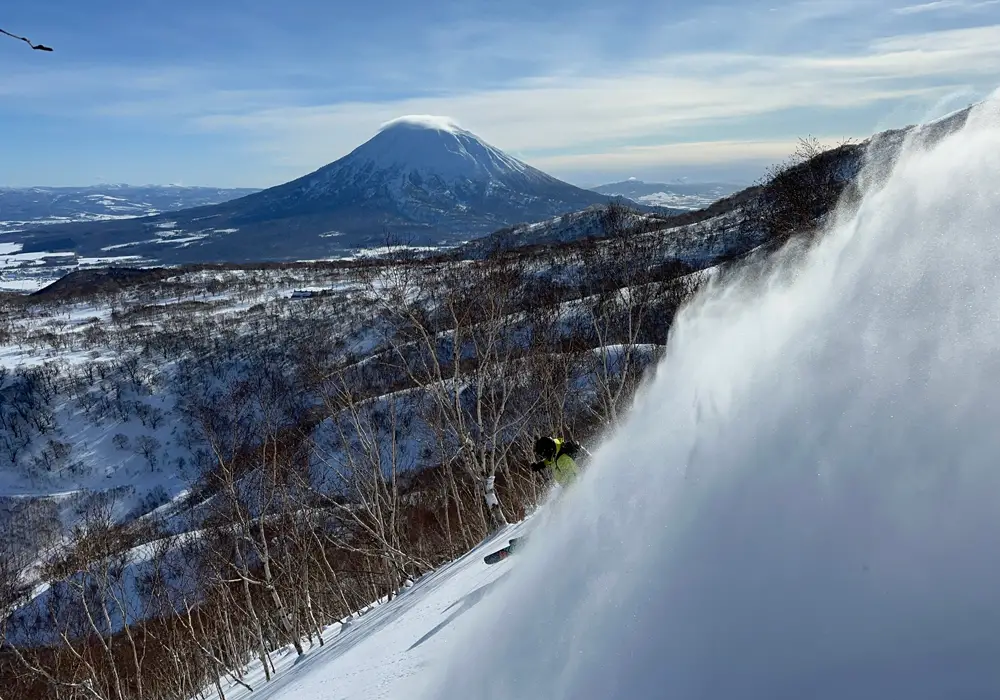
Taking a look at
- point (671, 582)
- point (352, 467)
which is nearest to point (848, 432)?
point (671, 582)

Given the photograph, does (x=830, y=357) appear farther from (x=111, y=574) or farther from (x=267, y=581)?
(x=111, y=574)

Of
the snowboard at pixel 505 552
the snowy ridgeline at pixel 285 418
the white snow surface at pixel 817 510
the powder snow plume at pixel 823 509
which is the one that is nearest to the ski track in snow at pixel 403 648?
the snowboard at pixel 505 552

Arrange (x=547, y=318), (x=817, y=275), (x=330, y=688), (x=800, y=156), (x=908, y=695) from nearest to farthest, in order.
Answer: (x=908, y=695), (x=817, y=275), (x=330, y=688), (x=547, y=318), (x=800, y=156)

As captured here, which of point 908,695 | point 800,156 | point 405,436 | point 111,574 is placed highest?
point 800,156

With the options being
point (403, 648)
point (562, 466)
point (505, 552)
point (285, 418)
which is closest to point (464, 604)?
point (403, 648)

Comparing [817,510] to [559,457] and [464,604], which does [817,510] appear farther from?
[464,604]
